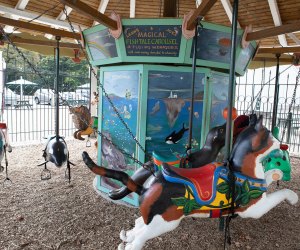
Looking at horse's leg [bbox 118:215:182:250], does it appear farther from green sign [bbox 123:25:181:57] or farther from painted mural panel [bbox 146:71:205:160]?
green sign [bbox 123:25:181:57]

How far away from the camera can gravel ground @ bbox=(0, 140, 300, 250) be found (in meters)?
2.90

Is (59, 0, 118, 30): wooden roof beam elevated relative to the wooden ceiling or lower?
lower

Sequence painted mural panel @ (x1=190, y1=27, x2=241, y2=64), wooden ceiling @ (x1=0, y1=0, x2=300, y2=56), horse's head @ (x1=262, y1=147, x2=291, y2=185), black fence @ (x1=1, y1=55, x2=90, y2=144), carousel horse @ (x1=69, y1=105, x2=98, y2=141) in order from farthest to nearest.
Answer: black fence @ (x1=1, y1=55, x2=90, y2=144)
carousel horse @ (x1=69, y1=105, x2=98, y2=141)
wooden ceiling @ (x1=0, y1=0, x2=300, y2=56)
painted mural panel @ (x1=190, y1=27, x2=241, y2=64)
horse's head @ (x1=262, y1=147, x2=291, y2=185)

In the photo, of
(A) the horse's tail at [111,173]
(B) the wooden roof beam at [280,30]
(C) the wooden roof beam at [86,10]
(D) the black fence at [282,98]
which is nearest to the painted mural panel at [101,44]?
(C) the wooden roof beam at [86,10]

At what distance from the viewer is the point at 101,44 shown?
150 inches

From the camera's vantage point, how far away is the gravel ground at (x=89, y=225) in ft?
9.52

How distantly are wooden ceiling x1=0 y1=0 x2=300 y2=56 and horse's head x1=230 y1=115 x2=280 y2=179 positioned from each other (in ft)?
9.21

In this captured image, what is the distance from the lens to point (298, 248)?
2928mm

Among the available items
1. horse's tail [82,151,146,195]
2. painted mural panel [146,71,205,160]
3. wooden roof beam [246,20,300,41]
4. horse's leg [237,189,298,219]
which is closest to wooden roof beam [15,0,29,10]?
painted mural panel [146,71,205,160]

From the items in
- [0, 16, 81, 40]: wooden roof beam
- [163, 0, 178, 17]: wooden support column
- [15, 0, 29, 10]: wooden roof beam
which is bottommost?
[0, 16, 81, 40]: wooden roof beam

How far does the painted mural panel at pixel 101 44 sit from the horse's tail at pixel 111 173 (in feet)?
7.31

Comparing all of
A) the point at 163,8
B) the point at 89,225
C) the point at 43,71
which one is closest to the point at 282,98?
the point at 163,8

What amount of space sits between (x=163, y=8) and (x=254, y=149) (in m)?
3.59

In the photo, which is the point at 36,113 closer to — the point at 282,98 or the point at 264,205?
the point at 282,98
